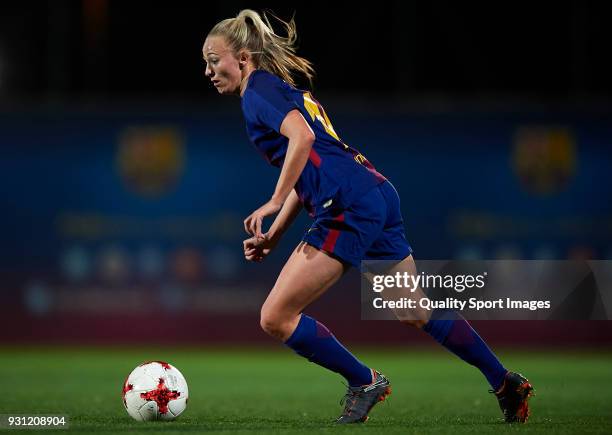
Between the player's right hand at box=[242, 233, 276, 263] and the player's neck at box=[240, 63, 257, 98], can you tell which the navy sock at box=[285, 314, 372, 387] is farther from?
the player's neck at box=[240, 63, 257, 98]

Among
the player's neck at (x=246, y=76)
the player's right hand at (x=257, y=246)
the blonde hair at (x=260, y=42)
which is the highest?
the blonde hair at (x=260, y=42)

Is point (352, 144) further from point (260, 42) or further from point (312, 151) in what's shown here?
point (312, 151)

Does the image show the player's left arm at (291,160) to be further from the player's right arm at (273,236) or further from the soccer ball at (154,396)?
the soccer ball at (154,396)

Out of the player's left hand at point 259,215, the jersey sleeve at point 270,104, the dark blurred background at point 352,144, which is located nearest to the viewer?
the player's left hand at point 259,215

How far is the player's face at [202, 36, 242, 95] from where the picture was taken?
5457mm

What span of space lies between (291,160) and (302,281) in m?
0.62

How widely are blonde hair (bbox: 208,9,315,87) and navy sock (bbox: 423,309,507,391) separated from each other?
1.45m

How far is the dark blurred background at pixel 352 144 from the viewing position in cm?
1359

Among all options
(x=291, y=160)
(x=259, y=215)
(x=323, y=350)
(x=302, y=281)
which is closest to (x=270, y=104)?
(x=291, y=160)

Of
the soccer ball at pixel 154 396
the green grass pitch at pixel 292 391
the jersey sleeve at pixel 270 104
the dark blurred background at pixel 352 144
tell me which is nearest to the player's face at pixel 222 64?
the jersey sleeve at pixel 270 104

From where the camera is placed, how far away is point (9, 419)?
5.83 m

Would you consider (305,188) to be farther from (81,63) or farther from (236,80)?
(81,63)

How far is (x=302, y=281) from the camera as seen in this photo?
5.28 metres

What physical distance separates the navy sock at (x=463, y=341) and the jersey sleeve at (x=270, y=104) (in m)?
1.36
